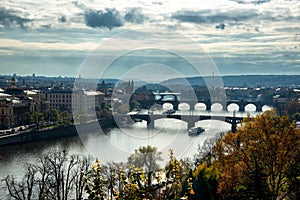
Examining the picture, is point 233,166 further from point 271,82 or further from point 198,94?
point 271,82

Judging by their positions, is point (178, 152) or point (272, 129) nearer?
point (272, 129)

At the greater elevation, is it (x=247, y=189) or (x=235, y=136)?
(x=235, y=136)

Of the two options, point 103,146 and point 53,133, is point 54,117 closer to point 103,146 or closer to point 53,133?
point 53,133

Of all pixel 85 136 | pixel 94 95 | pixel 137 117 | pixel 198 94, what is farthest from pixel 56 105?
pixel 198 94

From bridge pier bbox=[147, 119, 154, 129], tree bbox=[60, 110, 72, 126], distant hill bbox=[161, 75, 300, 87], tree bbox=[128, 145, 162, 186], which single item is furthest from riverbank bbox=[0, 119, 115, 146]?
distant hill bbox=[161, 75, 300, 87]


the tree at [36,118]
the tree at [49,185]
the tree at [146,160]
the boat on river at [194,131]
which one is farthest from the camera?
the tree at [36,118]

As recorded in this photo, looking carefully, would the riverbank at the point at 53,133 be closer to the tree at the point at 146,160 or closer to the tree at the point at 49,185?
the tree at the point at 49,185

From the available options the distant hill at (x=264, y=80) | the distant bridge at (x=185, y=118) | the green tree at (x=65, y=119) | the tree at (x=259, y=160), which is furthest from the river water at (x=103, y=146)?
the distant hill at (x=264, y=80)
